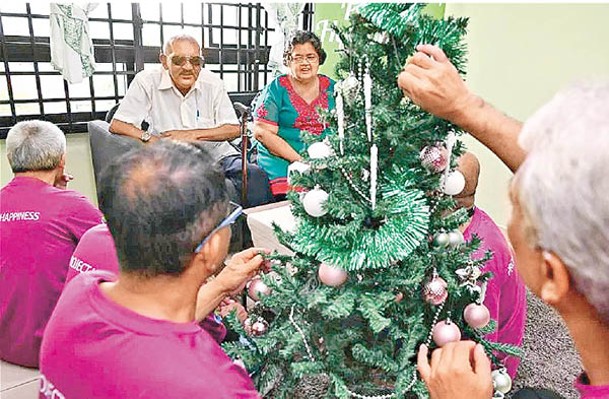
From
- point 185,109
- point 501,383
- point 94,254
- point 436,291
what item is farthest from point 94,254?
point 185,109

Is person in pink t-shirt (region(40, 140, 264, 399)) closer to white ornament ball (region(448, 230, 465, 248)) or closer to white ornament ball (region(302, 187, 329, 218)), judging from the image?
white ornament ball (region(302, 187, 329, 218))

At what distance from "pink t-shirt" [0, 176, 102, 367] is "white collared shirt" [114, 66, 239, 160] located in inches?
56.7

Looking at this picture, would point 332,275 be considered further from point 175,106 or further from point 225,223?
point 175,106

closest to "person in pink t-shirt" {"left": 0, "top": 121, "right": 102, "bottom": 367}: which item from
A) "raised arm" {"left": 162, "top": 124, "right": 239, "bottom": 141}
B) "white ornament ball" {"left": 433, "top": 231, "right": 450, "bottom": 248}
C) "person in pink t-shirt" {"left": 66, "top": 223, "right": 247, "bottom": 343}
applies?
"person in pink t-shirt" {"left": 66, "top": 223, "right": 247, "bottom": 343}

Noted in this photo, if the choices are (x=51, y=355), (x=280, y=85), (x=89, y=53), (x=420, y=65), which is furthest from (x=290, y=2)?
(x=51, y=355)

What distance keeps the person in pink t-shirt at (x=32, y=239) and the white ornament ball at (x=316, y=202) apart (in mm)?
924

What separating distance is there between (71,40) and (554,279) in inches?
128

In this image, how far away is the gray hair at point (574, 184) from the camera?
21.3 inches

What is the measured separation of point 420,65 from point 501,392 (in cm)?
74

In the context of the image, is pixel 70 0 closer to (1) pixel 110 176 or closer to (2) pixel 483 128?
(1) pixel 110 176

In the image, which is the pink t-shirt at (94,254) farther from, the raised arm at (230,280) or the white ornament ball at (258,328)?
the white ornament ball at (258,328)

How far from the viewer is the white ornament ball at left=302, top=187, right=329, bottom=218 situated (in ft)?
3.32

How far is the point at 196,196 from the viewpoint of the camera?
87 centimetres

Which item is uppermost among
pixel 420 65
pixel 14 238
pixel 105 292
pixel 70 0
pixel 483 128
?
pixel 70 0
